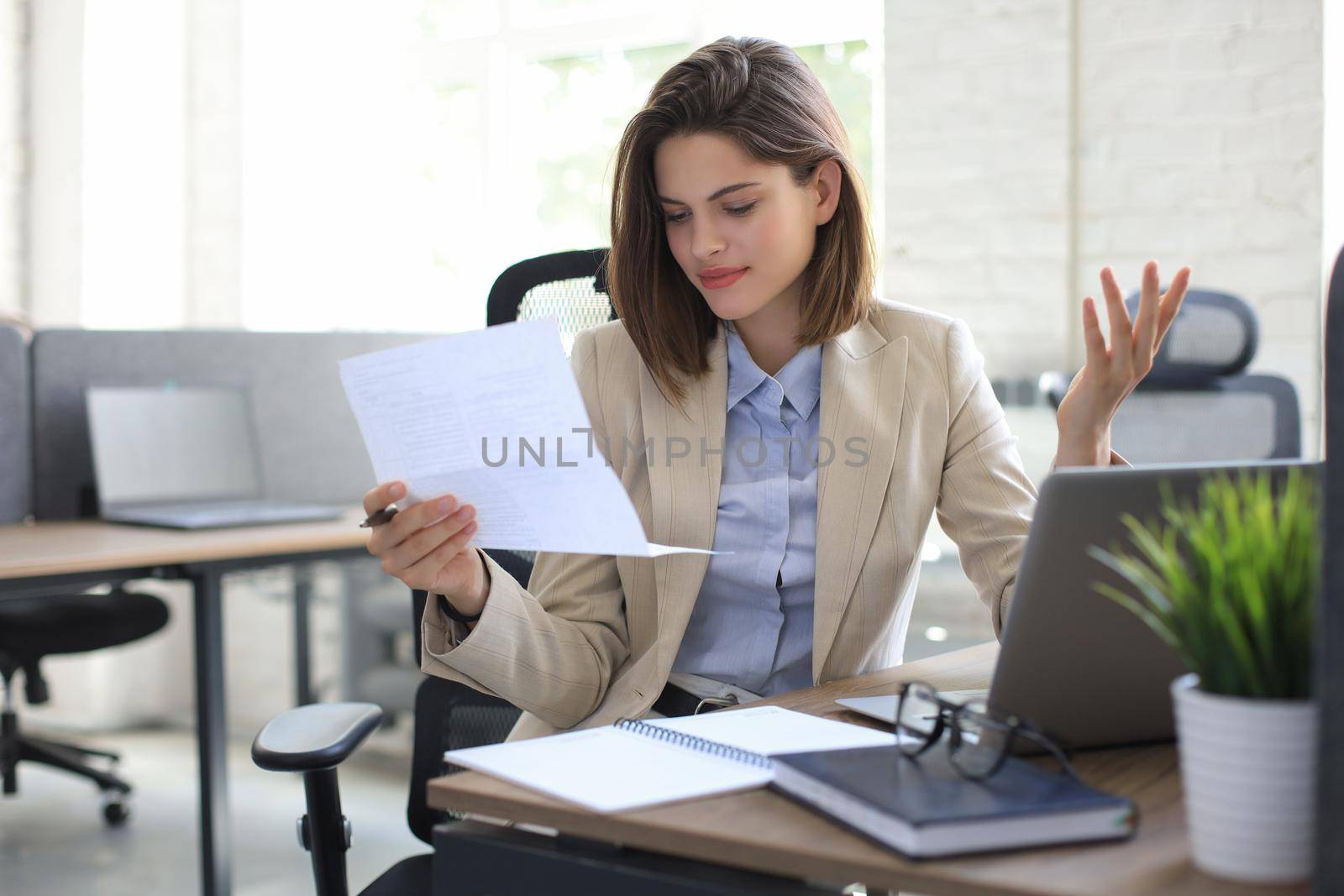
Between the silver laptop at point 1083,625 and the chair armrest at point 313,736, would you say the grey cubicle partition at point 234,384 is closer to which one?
the chair armrest at point 313,736

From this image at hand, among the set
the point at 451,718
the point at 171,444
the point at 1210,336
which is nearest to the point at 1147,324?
the point at 451,718

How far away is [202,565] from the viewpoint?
210cm

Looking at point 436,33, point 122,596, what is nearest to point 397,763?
point 122,596

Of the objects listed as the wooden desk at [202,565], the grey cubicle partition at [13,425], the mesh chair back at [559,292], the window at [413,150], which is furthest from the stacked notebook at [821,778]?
the window at [413,150]

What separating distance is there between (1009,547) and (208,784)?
4.79ft

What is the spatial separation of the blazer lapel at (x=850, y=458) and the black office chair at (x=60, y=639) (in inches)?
76.5

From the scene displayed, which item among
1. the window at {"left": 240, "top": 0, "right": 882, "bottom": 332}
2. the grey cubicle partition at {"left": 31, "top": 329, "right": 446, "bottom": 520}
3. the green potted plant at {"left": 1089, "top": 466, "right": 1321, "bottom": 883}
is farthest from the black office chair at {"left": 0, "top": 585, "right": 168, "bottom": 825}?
the green potted plant at {"left": 1089, "top": 466, "right": 1321, "bottom": 883}

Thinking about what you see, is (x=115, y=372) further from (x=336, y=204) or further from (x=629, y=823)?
(x=629, y=823)

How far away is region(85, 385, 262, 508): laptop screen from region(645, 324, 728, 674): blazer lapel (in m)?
Result: 1.54

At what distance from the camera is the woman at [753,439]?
122 cm

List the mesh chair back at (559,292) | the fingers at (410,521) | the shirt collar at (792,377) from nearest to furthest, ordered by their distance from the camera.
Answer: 1. the fingers at (410,521)
2. the shirt collar at (792,377)
3. the mesh chair back at (559,292)

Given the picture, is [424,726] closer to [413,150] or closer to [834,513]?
[834,513]

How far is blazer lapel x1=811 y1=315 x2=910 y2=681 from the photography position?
1211 mm

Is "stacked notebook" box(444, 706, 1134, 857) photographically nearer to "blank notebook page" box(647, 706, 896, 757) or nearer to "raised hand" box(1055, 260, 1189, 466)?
"blank notebook page" box(647, 706, 896, 757)
